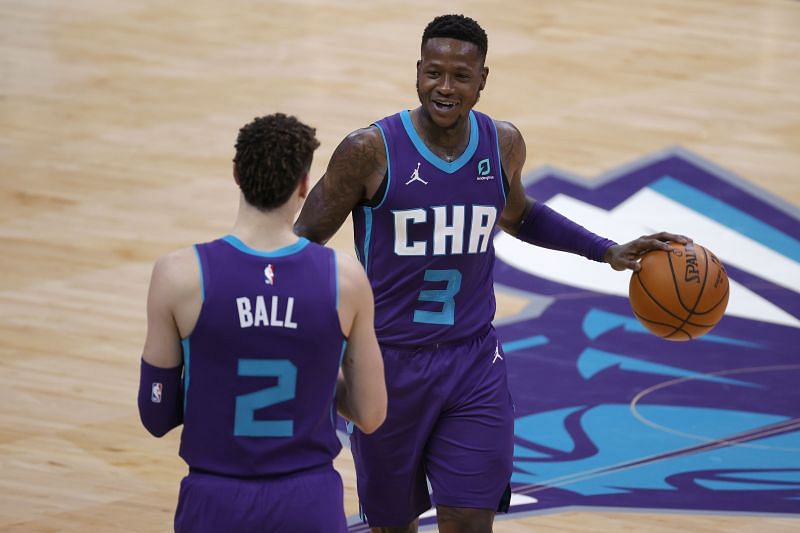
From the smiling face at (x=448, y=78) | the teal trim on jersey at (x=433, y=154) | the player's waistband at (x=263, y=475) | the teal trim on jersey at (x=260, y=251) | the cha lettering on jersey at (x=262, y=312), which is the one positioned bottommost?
the player's waistband at (x=263, y=475)

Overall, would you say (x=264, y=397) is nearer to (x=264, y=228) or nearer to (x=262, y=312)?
(x=262, y=312)

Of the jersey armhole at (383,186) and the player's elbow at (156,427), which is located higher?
the jersey armhole at (383,186)

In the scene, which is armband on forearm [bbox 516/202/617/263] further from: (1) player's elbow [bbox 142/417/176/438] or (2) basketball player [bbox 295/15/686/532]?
(1) player's elbow [bbox 142/417/176/438]

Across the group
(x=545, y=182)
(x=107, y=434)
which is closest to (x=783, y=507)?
(x=107, y=434)

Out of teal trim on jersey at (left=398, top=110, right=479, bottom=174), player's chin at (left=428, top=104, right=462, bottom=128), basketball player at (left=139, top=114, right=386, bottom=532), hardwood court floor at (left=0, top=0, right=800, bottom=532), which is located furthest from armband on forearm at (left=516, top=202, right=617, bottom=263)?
basketball player at (left=139, top=114, right=386, bottom=532)

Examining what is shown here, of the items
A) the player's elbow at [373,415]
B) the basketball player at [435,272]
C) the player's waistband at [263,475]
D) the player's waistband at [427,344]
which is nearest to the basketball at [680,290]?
the basketball player at [435,272]

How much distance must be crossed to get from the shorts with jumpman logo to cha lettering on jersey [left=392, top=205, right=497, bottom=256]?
33 centimetres

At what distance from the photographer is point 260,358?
134 inches

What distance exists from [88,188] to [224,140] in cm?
132

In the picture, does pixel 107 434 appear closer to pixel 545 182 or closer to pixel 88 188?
pixel 88 188

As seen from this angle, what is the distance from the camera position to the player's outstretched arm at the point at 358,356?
11.4 feet

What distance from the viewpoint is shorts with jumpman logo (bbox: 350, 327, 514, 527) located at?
4.64 m

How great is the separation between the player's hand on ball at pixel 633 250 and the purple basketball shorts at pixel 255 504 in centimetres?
179

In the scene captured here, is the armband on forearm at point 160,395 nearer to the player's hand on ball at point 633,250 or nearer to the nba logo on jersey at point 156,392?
the nba logo on jersey at point 156,392
